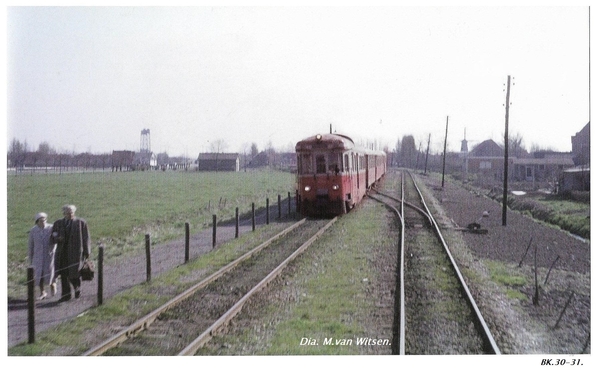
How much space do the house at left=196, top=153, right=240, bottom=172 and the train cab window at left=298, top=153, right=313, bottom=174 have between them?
137 ft

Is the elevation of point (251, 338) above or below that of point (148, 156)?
below

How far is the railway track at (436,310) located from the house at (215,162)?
49382mm

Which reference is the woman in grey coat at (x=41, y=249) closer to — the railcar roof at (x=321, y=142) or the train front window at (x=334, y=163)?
the railcar roof at (x=321, y=142)

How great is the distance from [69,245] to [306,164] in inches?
419

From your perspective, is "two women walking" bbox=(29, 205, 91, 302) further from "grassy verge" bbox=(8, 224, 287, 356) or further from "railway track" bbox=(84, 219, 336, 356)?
"railway track" bbox=(84, 219, 336, 356)

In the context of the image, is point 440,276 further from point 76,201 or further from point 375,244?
point 76,201

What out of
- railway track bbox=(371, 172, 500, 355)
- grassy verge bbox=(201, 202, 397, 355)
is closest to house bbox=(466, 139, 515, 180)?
railway track bbox=(371, 172, 500, 355)

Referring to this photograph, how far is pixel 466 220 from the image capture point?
63.8 ft

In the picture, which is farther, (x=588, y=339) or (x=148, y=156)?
(x=148, y=156)

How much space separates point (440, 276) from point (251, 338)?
4688mm

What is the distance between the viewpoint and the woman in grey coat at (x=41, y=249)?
Answer: 7750 mm

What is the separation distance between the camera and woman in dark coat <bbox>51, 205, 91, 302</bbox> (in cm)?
789

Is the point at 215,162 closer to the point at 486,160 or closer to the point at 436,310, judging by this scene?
the point at 486,160
